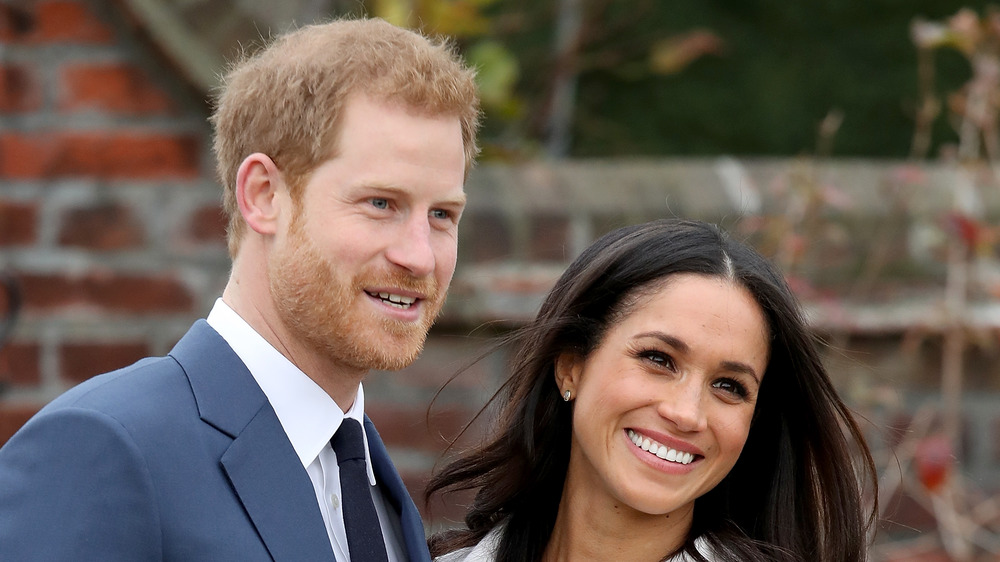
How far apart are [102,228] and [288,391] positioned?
4.68 feet

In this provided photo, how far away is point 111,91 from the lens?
3.44m

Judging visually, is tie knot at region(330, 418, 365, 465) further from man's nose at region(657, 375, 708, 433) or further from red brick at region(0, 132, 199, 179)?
red brick at region(0, 132, 199, 179)

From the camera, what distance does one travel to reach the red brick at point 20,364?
3449mm

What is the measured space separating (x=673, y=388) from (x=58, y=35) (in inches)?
74.4

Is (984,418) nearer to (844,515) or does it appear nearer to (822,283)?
(822,283)

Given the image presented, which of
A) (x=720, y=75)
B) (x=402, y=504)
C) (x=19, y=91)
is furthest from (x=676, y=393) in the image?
(x=720, y=75)

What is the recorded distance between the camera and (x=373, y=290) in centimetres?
221

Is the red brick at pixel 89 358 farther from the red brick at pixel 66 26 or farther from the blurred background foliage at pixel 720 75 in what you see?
Result: the blurred background foliage at pixel 720 75

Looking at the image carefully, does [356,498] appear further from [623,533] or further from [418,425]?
[418,425]

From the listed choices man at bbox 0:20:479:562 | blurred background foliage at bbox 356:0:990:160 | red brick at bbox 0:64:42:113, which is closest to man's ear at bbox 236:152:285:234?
man at bbox 0:20:479:562

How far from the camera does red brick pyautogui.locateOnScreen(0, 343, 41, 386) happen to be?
345cm

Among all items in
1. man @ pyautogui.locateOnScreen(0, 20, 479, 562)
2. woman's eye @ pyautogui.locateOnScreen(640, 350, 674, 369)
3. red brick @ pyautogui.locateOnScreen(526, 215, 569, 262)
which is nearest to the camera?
man @ pyautogui.locateOnScreen(0, 20, 479, 562)

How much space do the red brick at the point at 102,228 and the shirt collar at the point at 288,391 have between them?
1.30m

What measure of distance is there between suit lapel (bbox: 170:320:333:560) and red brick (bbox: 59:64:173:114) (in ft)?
4.53
